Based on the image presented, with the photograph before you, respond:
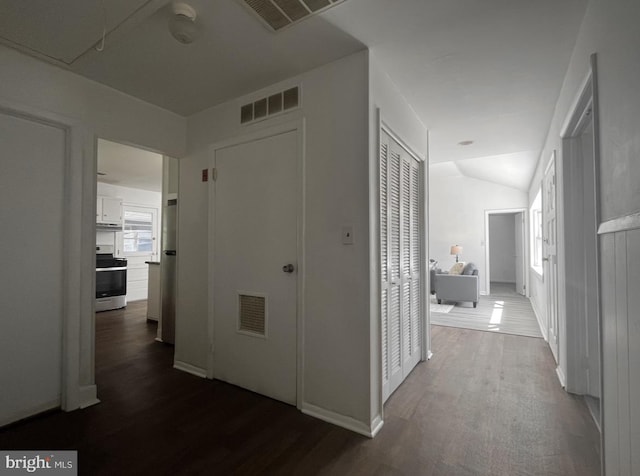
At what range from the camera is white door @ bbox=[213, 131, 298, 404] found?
230cm

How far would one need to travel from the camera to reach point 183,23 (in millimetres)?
1659

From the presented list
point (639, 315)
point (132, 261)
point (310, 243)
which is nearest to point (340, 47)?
point (310, 243)

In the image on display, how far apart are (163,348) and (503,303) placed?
20.6ft

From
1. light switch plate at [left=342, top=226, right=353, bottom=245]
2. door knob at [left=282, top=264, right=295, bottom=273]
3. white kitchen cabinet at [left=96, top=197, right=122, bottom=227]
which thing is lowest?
door knob at [left=282, top=264, right=295, bottom=273]

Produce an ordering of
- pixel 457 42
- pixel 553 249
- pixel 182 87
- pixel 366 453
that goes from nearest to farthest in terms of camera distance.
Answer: pixel 366 453 < pixel 457 42 < pixel 182 87 < pixel 553 249

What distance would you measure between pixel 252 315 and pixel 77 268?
1360mm

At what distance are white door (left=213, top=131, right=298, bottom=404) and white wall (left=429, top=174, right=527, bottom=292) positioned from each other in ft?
18.8

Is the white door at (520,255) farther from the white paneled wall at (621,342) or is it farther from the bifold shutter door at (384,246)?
the white paneled wall at (621,342)

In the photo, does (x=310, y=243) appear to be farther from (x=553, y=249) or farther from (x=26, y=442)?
(x=553, y=249)

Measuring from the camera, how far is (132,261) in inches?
268

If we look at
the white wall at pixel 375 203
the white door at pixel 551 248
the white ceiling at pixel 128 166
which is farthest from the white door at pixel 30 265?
the white door at pixel 551 248

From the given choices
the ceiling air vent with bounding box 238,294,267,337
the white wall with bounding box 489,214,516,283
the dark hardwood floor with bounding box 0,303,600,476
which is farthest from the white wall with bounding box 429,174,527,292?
the ceiling air vent with bounding box 238,294,267,337

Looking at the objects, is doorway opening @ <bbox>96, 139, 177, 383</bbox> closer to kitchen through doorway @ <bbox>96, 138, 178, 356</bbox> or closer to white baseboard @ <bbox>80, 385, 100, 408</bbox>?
kitchen through doorway @ <bbox>96, 138, 178, 356</bbox>

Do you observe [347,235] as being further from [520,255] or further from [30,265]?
[520,255]
